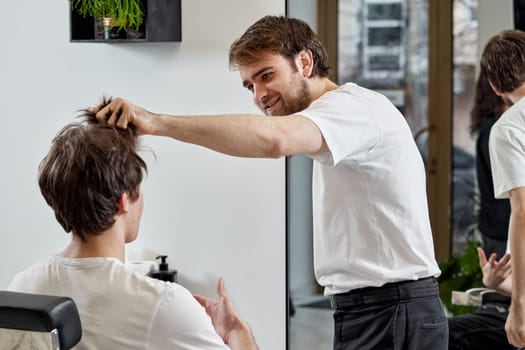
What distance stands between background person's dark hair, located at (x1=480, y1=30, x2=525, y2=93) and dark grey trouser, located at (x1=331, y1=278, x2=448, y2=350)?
82cm

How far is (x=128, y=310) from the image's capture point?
155 centimetres

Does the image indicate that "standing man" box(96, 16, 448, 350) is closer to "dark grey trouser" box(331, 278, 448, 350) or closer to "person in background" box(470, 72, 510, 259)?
"dark grey trouser" box(331, 278, 448, 350)

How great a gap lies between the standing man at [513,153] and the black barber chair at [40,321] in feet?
4.67

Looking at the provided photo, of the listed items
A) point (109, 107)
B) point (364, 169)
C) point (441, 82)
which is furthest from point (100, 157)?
point (441, 82)

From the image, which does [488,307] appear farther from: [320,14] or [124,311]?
[124,311]

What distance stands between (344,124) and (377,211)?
0.31m

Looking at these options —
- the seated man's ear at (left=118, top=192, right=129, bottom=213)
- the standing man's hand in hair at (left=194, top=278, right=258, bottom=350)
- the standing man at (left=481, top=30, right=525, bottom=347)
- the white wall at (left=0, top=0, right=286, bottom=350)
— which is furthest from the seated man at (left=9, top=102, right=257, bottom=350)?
the white wall at (left=0, top=0, right=286, bottom=350)

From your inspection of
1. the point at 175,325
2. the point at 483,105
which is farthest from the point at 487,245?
the point at 175,325

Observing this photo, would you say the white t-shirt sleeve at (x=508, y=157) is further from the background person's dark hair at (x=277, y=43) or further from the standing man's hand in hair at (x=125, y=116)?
the standing man's hand in hair at (x=125, y=116)

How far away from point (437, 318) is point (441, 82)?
41.9 inches

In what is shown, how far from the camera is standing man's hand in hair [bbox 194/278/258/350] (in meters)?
1.78

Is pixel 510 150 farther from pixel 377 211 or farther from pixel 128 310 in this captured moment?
pixel 128 310

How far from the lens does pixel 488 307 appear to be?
2828mm

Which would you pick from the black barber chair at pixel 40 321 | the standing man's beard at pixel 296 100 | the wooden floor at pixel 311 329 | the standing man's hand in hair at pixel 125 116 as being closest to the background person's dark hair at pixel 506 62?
the standing man's beard at pixel 296 100
